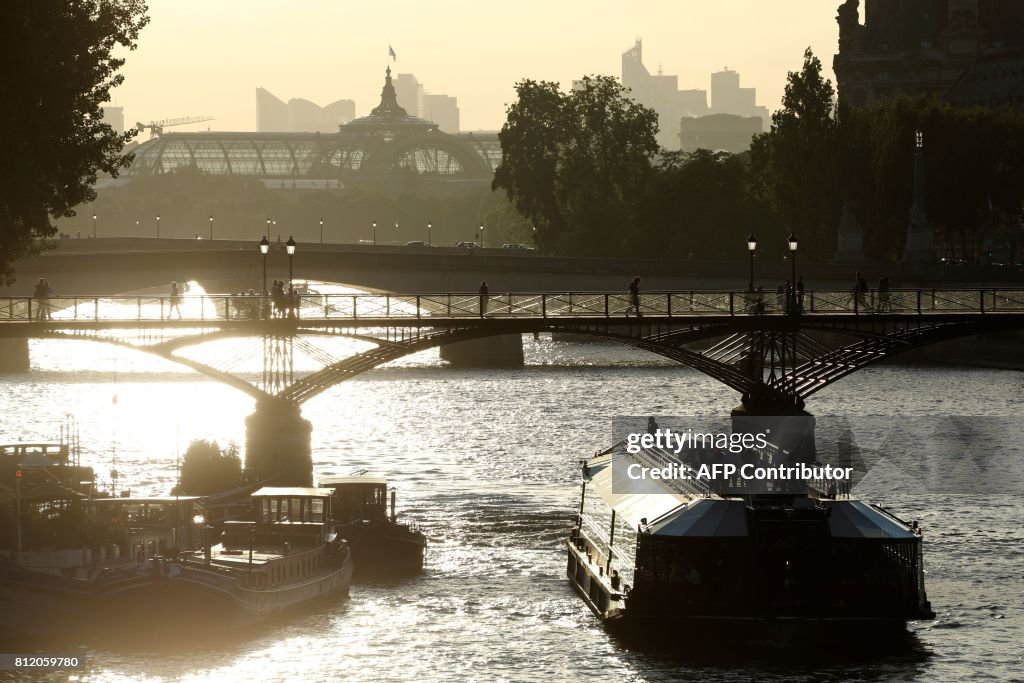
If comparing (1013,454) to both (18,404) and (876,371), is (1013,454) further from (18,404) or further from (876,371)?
(18,404)

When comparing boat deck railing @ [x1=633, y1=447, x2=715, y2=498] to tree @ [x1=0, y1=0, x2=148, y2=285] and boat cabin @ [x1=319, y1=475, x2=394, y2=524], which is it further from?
tree @ [x1=0, y1=0, x2=148, y2=285]

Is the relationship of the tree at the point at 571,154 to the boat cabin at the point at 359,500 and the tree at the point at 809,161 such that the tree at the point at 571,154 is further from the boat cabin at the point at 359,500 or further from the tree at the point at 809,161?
the boat cabin at the point at 359,500

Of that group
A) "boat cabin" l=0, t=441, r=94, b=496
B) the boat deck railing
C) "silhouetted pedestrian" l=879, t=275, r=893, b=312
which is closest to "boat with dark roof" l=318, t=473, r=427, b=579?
the boat deck railing

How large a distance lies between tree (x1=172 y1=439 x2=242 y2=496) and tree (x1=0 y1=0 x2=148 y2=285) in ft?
29.3

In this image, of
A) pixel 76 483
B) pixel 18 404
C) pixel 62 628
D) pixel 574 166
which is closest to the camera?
pixel 62 628

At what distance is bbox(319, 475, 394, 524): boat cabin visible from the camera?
65.6 meters

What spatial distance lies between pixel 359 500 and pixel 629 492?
1123cm

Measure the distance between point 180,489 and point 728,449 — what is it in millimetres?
21255

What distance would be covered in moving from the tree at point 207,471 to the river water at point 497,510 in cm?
266

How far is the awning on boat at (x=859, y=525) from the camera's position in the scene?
5284cm

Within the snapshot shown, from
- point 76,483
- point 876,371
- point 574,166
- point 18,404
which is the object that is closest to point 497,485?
point 76,483

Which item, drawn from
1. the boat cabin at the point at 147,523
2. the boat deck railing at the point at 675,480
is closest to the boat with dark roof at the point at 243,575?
A: the boat cabin at the point at 147,523

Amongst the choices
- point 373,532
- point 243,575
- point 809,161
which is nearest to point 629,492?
point 373,532

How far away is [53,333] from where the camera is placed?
83688 mm
